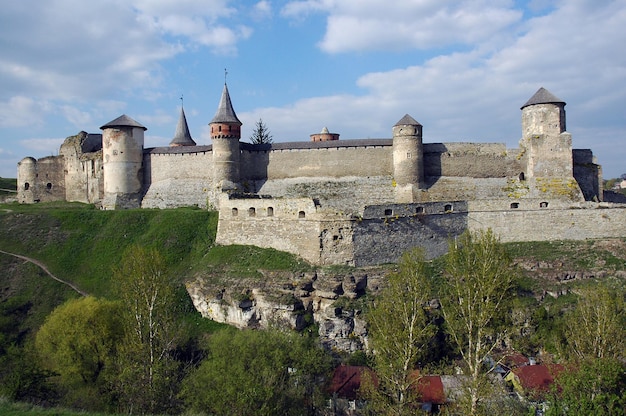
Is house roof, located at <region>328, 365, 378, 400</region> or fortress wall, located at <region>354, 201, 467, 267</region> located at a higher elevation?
fortress wall, located at <region>354, 201, 467, 267</region>

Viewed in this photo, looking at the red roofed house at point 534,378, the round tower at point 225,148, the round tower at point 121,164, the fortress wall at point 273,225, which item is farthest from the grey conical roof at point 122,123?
the red roofed house at point 534,378

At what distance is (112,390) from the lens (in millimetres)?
22500

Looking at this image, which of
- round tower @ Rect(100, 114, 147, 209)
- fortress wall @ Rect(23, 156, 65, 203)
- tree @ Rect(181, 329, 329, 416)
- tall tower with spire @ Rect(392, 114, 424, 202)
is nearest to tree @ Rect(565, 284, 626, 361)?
tree @ Rect(181, 329, 329, 416)

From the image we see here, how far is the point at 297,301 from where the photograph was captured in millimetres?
31109

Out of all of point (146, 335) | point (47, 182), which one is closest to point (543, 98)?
point (146, 335)

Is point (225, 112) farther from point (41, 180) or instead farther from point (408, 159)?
point (41, 180)

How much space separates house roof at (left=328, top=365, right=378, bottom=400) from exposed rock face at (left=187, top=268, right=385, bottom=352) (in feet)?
12.0

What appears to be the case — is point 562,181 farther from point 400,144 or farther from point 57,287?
point 57,287

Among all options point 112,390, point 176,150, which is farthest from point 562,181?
point 112,390

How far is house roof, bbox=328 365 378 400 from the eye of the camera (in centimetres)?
2459

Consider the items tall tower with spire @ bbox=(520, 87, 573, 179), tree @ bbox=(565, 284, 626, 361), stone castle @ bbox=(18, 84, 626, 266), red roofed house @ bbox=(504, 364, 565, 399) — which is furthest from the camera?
tall tower with spire @ bbox=(520, 87, 573, 179)

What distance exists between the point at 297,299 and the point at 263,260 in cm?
→ 425

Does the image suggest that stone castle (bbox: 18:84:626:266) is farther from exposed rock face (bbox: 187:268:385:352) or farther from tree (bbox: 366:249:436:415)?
tree (bbox: 366:249:436:415)

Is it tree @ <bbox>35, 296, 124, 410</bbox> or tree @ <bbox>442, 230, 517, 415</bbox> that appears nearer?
tree @ <bbox>442, 230, 517, 415</bbox>
